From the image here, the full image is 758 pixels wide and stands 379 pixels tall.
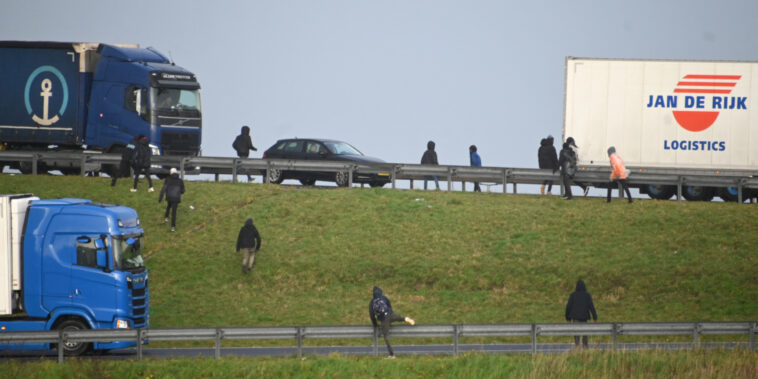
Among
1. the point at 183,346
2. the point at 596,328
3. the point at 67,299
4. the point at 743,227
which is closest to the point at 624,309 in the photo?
the point at 596,328

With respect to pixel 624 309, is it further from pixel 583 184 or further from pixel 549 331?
pixel 583 184

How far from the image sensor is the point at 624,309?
2475 centimetres

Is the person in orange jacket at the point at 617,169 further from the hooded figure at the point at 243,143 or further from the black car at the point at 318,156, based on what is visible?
the hooded figure at the point at 243,143

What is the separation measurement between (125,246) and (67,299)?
1.52 m

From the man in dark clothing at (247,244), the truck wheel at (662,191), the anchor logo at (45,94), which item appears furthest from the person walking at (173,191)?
the truck wheel at (662,191)

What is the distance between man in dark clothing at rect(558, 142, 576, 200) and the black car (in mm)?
5729

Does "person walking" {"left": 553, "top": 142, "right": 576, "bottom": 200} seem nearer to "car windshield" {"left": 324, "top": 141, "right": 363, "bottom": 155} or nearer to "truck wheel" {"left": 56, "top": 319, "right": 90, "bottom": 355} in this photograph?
"car windshield" {"left": 324, "top": 141, "right": 363, "bottom": 155}

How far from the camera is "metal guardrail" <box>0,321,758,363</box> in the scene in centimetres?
1958

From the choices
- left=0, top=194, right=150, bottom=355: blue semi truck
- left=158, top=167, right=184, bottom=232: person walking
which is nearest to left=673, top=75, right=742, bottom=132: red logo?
left=158, top=167, right=184, bottom=232: person walking

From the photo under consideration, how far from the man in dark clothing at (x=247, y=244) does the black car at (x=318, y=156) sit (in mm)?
8510

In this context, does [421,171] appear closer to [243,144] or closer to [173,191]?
[243,144]

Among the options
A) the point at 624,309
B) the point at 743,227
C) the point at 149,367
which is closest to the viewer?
the point at 149,367

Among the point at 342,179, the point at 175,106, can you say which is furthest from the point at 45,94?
the point at 342,179

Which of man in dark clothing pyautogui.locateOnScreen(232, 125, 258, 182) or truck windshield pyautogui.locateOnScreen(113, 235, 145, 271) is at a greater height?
man in dark clothing pyautogui.locateOnScreen(232, 125, 258, 182)
